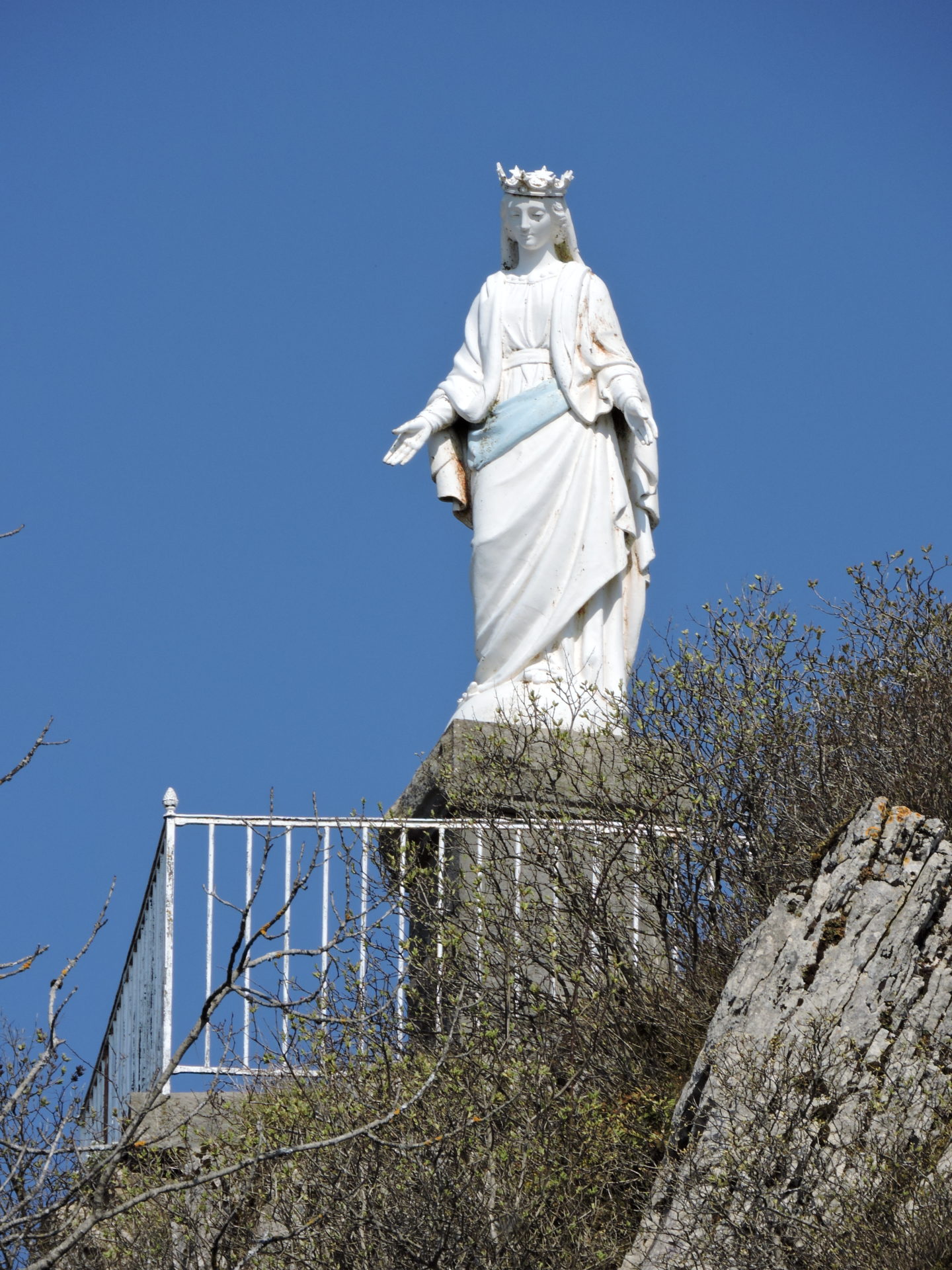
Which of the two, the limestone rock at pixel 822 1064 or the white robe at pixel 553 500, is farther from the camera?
the white robe at pixel 553 500

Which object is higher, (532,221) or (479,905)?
(532,221)

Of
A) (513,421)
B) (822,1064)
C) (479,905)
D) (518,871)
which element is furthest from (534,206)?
(822,1064)

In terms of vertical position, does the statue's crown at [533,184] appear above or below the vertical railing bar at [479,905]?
above

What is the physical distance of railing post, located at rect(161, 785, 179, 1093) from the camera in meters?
9.77

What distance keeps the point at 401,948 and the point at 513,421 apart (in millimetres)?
3145

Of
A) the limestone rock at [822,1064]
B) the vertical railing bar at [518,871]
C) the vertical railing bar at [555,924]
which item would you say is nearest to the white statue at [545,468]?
the vertical railing bar at [518,871]

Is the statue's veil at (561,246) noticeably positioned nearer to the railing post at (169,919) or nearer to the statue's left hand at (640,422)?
the statue's left hand at (640,422)

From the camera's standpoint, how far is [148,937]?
10.5 metres

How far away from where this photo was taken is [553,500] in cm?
1160

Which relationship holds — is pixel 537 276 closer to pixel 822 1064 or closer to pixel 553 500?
pixel 553 500

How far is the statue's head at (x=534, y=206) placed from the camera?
479 inches

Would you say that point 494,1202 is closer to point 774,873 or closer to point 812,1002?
point 812,1002

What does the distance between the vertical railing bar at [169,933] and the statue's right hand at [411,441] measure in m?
2.42

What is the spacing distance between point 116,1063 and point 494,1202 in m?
3.35
